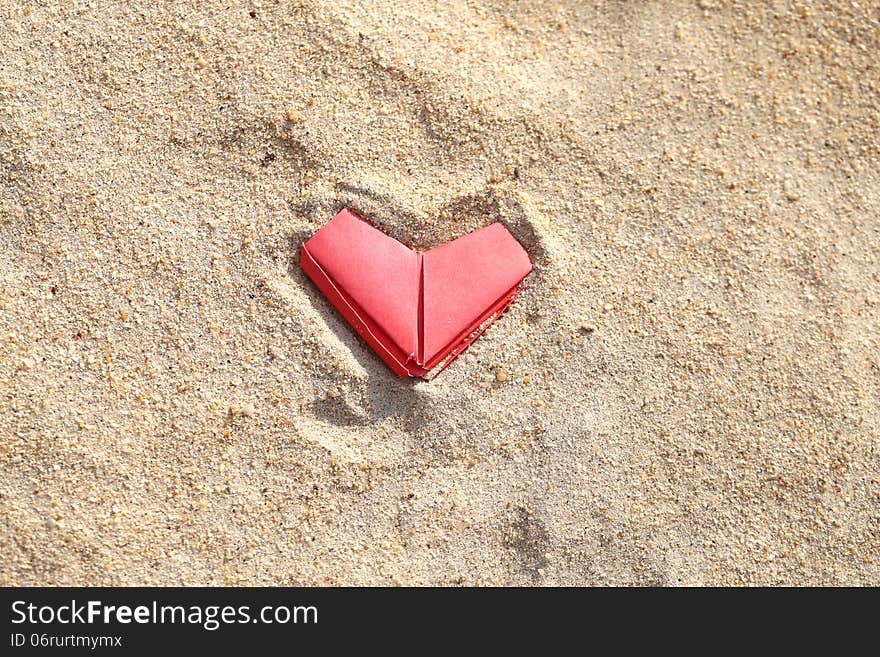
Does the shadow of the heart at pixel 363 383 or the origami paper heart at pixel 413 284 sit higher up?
the origami paper heart at pixel 413 284

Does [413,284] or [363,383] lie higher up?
[413,284]

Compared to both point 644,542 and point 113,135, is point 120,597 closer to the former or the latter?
point 113,135

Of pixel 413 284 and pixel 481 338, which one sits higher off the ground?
pixel 413 284

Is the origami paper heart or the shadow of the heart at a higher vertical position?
the origami paper heart
